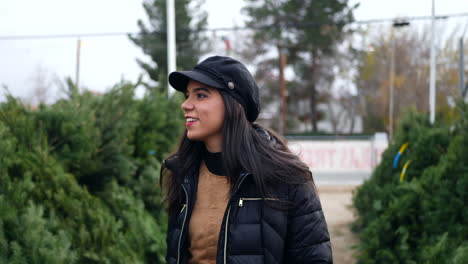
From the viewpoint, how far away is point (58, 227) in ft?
10.5

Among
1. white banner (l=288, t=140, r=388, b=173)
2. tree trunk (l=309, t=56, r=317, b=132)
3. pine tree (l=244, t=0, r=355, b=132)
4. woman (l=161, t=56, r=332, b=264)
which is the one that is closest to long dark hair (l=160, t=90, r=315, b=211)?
woman (l=161, t=56, r=332, b=264)

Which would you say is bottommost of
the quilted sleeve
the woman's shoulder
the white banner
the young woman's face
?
the white banner

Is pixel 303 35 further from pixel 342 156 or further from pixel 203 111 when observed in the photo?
pixel 203 111

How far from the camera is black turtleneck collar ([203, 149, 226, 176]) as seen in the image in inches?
85.4

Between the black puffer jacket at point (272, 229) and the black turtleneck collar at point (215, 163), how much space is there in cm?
17

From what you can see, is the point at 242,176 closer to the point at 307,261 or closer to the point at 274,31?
the point at 307,261

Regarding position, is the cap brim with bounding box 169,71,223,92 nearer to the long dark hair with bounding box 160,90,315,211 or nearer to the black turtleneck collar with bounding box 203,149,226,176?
the long dark hair with bounding box 160,90,315,211

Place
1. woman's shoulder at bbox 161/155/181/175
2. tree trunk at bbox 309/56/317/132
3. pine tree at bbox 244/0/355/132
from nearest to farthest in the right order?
1. woman's shoulder at bbox 161/155/181/175
2. pine tree at bbox 244/0/355/132
3. tree trunk at bbox 309/56/317/132

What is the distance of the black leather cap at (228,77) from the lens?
2020 millimetres

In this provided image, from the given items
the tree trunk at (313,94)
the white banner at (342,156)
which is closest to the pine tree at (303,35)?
the tree trunk at (313,94)

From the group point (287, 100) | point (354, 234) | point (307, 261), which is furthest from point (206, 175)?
point (287, 100)

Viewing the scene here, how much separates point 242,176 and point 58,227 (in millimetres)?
1765

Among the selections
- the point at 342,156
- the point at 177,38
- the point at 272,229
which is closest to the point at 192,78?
the point at 272,229

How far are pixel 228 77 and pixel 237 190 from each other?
19.0 inches
